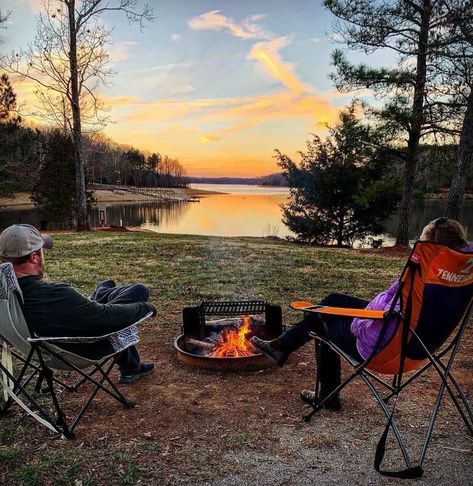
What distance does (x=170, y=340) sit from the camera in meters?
4.11

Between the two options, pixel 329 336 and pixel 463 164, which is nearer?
pixel 329 336

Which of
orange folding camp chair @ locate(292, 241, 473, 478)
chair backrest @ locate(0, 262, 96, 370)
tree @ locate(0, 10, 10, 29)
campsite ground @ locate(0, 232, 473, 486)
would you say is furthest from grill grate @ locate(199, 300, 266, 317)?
tree @ locate(0, 10, 10, 29)

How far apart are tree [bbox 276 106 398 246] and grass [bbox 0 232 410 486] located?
905 centimetres

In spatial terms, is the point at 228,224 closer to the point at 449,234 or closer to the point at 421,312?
the point at 449,234

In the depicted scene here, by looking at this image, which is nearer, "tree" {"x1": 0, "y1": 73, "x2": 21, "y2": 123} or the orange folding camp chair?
the orange folding camp chair

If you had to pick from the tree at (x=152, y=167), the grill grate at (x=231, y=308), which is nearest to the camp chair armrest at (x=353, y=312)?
the grill grate at (x=231, y=308)

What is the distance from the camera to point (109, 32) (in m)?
16.8

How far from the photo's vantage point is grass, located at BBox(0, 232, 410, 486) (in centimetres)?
220

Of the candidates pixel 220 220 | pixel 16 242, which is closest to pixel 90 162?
pixel 220 220

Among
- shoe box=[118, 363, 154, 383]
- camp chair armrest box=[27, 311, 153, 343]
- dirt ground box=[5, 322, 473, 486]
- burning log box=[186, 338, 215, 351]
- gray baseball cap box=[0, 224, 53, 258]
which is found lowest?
dirt ground box=[5, 322, 473, 486]

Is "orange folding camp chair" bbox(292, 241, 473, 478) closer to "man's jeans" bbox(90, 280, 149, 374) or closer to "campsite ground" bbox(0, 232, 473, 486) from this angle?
"campsite ground" bbox(0, 232, 473, 486)

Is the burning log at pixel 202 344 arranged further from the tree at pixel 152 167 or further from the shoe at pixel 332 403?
the tree at pixel 152 167

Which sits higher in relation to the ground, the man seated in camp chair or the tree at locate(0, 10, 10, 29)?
the tree at locate(0, 10, 10, 29)

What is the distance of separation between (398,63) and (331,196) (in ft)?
23.6
